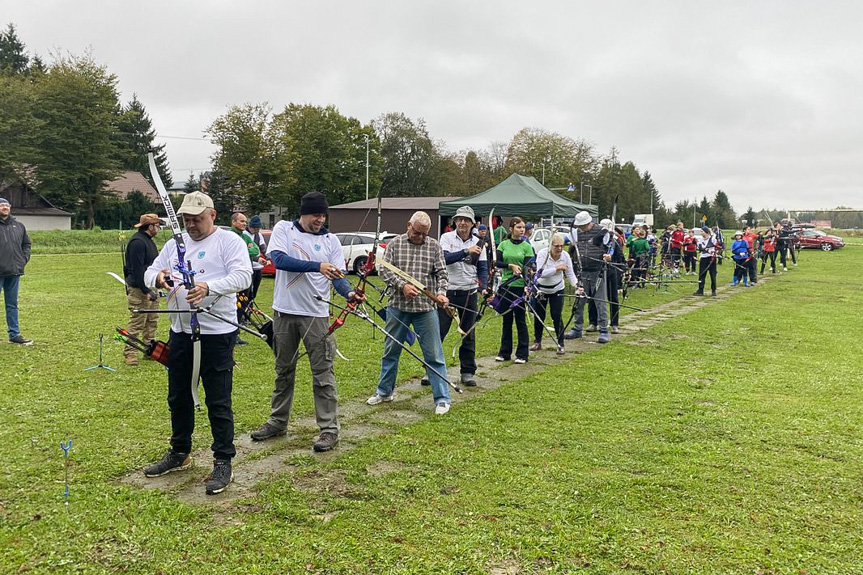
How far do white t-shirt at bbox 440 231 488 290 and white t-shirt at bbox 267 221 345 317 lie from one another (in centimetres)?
238

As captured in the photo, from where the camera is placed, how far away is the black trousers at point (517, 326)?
8.30 m

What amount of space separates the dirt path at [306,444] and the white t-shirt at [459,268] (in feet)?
3.92

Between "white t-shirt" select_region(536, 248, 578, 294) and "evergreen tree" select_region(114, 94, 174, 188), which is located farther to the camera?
"evergreen tree" select_region(114, 94, 174, 188)

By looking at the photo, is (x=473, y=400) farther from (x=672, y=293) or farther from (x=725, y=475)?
(x=672, y=293)

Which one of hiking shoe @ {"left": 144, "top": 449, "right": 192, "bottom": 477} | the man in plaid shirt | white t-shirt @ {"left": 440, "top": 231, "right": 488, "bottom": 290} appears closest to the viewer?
hiking shoe @ {"left": 144, "top": 449, "right": 192, "bottom": 477}

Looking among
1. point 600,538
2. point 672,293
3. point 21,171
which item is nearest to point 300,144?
point 21,171

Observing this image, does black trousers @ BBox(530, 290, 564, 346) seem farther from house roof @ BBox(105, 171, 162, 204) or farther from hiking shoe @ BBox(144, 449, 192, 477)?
house roof @ BBox(105, 171, 162, 204)

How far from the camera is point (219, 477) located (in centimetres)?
413

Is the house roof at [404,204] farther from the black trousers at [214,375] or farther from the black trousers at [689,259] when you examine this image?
the black trousers at [214,375]

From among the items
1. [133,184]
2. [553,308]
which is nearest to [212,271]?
[553,308]

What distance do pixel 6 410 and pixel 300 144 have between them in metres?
48.4

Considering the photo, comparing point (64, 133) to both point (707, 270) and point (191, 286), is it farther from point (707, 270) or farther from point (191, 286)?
point (191, 286)

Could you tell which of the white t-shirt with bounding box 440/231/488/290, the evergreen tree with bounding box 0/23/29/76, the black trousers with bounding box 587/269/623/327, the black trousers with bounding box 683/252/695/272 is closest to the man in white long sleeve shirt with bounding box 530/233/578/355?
the white t-shirt with bounding box 440/231/488/290

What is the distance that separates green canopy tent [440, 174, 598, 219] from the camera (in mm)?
16516
